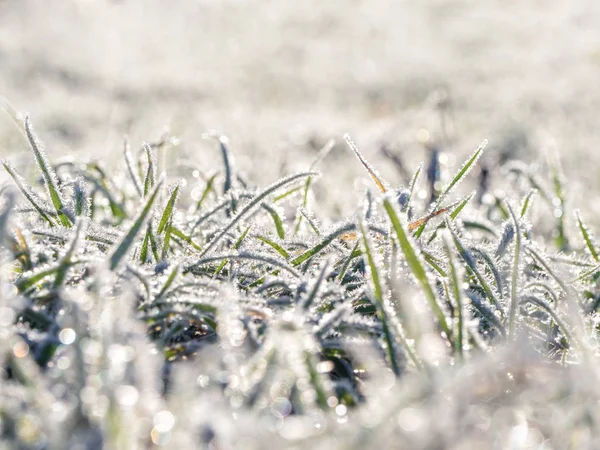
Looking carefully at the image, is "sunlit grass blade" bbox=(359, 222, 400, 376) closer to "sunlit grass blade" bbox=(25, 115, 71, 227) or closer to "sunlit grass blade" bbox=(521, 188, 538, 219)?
"sunlit grass blade" bbox=(25, 115, 71, 227)

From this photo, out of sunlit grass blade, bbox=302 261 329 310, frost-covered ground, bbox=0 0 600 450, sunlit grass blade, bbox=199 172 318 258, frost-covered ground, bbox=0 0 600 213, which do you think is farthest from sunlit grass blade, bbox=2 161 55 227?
frost-covered ground, bbox=0 0 600 213

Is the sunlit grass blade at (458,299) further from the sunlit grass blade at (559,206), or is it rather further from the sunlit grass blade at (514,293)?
the sunlit grass blade at (559,206)

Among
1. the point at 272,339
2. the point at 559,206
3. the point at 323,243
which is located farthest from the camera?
the point at 559,206

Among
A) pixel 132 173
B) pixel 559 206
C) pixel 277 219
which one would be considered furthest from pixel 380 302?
pixel 559 206

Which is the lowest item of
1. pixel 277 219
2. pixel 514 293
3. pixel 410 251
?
pixel 514 293

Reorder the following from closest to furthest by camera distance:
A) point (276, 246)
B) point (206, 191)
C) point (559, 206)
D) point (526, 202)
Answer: point (276, 246), point (526, 202), point (206, 191), point (559, 206)

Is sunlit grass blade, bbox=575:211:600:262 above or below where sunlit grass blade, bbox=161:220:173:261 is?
below

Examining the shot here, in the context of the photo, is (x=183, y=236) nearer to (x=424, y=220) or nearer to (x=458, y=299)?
(x=424, y=220)

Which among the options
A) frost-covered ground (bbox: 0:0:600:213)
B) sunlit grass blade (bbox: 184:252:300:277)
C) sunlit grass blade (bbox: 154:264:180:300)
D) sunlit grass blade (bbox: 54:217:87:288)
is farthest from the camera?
frost-covered ground (bbox: 0:0:600:213)
